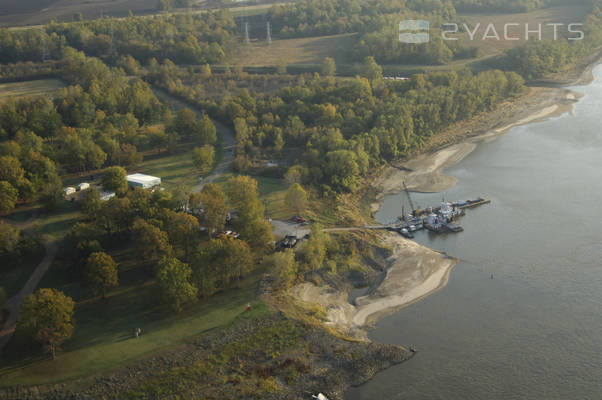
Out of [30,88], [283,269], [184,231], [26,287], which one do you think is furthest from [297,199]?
[30,88]

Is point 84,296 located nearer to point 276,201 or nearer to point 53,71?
point 276,201

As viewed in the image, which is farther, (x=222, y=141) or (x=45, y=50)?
(x=45, y=50)

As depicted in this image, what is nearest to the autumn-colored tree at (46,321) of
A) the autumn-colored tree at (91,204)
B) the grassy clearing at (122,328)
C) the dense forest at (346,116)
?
the grassy clearing at (122,328)

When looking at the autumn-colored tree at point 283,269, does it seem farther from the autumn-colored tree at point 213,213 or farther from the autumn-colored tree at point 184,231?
the autumn-colored tree at point 184,231

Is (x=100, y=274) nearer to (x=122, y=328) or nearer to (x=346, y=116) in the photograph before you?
(x=122, y=328)

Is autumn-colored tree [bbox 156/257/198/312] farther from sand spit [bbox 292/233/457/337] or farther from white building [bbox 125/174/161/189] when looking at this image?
white building [bbox 125/174/161/189]

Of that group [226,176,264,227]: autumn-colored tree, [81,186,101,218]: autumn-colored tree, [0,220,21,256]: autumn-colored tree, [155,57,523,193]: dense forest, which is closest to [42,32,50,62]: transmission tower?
[155,57,523,193]: dense forest
